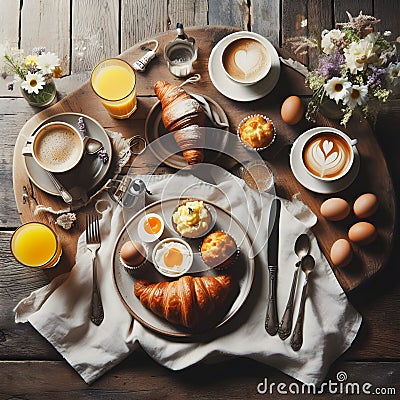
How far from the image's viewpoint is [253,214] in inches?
72.2

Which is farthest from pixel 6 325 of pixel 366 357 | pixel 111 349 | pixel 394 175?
pixel 394 175

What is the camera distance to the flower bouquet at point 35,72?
184cm

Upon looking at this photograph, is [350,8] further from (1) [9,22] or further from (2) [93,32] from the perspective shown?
(1) [9,22]

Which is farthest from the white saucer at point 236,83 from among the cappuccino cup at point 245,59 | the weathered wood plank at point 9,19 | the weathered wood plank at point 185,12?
the weathered wood plank at point 9,19

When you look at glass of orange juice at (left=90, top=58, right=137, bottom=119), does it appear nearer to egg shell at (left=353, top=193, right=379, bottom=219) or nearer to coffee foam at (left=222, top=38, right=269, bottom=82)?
coffee foam at (left=222, top=38, right=269, bottom=82)

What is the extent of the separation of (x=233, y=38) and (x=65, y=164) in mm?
632

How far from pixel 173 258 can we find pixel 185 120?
1.31 feet

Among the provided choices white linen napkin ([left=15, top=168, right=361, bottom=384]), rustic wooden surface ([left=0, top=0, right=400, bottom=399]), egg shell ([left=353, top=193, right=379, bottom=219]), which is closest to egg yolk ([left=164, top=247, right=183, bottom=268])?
white linen napkin ([left=15, top=168, right=361, bottom=384])

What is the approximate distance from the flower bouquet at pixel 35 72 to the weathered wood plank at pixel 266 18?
718 mm

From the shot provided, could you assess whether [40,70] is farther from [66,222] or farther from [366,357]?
[366,357]

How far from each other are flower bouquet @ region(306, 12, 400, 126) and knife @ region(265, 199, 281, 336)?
12.8 inches

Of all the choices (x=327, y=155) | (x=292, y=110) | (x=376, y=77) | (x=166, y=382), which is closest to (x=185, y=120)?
(x=292, y=110)

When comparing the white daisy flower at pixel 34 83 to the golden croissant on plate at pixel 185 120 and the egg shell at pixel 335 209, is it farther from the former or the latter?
the egg shell at pixel 335 209

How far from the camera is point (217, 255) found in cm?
174
